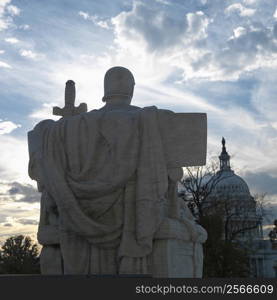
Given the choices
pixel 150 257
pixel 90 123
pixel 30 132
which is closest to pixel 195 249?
pixel 150 257

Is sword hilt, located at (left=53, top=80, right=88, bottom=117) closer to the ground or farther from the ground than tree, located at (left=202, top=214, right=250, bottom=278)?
farther from the ground

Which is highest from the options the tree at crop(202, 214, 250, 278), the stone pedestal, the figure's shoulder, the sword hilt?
the sword hilt

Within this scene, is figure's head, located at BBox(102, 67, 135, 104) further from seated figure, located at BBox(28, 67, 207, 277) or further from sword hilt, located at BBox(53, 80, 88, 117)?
sword hilt, located at BBox(53, 80, 88, 117)

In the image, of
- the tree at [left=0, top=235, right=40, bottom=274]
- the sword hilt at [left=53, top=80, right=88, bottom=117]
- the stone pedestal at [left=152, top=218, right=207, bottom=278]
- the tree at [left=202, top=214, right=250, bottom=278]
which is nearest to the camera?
the stone pedestal at [left=152, top=218, right=207, bottom=278]

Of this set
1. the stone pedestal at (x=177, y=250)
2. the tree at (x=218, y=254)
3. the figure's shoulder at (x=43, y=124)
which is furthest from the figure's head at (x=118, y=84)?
the tree at (x=218, y=254)

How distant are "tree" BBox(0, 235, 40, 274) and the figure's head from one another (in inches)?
1087

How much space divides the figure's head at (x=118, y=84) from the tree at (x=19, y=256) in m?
27.6

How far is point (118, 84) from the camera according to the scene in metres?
9.24

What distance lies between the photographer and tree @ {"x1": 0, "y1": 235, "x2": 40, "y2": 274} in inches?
1469

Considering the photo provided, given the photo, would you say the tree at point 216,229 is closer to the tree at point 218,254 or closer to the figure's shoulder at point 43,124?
the tree at point 218,254

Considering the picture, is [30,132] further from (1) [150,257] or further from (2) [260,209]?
(2) [260,209]

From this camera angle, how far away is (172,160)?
28.1 ft

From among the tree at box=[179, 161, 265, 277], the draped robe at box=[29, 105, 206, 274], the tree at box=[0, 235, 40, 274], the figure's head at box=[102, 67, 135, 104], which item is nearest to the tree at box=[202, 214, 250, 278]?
the tree at box=[179, 161, 265, 277]

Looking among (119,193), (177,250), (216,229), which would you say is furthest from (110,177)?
(216,229)
